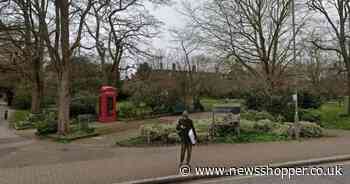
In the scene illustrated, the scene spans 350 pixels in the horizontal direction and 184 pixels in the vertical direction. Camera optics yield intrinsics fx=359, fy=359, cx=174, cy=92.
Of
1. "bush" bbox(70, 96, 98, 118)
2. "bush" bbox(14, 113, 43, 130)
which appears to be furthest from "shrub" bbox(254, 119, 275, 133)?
"bush" bbox(70, 96, 98, 118)

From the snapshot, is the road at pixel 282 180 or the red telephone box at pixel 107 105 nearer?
the road at pixel 282 180

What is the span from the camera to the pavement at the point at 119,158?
9.73 m

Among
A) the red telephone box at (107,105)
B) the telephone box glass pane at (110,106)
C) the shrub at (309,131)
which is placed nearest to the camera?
the shrub at (309,131)

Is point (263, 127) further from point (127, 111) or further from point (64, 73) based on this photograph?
point (127, 111)

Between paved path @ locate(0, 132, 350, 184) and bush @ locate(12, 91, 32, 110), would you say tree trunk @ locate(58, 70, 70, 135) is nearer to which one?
paved path @ locate(0, 132, 350, 184)

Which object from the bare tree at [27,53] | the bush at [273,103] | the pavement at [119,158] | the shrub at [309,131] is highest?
the bare tree at [27,53]

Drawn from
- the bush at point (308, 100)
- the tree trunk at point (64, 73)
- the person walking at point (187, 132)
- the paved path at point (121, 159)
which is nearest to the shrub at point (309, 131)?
the paved path at point (121, 159)

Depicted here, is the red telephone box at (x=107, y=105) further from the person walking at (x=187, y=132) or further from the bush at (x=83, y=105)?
the person walking at (x=187, y=132)

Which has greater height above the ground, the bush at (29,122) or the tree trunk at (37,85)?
the tree trunk at (37,85)

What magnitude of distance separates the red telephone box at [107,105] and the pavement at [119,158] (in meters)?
10.9

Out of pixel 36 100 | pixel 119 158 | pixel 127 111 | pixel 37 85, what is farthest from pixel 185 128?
pixel 36 100

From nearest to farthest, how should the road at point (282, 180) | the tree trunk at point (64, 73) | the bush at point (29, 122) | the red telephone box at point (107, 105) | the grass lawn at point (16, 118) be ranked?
1. the road at point (282, 180)
2. the tree trunk at point (64, 73)
3. the bush at point (29, 122)
4. the red telephone box at point (107, 105)
5. the grass lawn at point (16, 118)

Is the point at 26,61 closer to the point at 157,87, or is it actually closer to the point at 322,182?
the point at 157,87

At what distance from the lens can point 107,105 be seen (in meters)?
29.2
